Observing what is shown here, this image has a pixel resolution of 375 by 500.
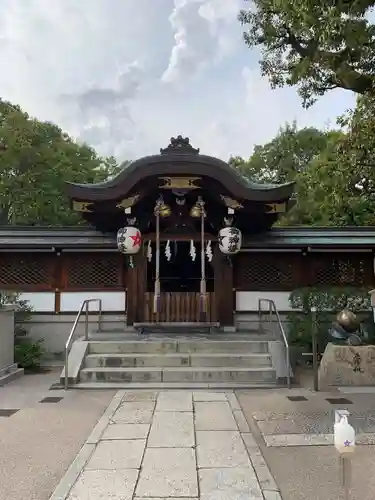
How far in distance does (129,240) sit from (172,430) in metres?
5.43

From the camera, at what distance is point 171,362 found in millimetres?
8516

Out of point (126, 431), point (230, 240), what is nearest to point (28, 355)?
point (230, 240)

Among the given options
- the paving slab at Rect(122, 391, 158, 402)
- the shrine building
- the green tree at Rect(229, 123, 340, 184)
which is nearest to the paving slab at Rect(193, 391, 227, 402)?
the paving slab at Rect(122, 391, 158, 402)

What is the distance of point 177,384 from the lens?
7.85 metres

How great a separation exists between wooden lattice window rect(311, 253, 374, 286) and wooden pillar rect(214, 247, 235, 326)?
6.93 feet

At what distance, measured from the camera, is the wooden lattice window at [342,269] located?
11.1m

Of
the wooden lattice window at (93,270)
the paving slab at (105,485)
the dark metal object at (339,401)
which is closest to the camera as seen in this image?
the paving slab at (105,485)

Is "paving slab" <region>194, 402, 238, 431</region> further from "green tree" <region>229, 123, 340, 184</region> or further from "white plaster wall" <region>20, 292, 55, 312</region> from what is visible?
"green tree" <region>229, 123, 340, 184</region>

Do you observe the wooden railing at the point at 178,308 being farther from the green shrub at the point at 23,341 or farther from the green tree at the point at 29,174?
the green tree at the point at 29,174

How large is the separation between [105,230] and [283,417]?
7.38 metres

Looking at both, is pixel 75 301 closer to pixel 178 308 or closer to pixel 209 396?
pixel 178 308

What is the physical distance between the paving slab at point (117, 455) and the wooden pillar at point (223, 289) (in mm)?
6068

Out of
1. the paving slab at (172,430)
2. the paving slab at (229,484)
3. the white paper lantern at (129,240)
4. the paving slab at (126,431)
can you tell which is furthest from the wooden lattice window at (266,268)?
the paving slab at (229,484)

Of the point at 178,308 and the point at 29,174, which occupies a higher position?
the point at 29,174
